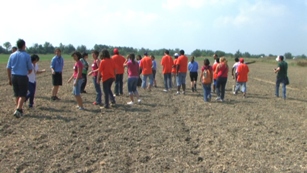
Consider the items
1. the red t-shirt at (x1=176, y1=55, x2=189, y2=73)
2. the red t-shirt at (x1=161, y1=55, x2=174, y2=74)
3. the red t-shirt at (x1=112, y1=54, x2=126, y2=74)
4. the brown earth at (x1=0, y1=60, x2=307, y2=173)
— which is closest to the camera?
the brown earth at (x1=0, y1=60, x2=307, y2=173)

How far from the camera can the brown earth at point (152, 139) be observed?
5781mm

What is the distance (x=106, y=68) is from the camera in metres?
10.4

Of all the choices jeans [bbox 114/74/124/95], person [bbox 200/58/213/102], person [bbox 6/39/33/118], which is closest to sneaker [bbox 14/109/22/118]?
person [bbox 6/39/33/118]

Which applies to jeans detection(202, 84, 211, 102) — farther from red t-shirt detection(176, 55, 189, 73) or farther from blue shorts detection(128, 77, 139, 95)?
blue shorts detection(128, 77, 139, 95)

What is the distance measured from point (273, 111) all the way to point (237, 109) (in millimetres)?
1226

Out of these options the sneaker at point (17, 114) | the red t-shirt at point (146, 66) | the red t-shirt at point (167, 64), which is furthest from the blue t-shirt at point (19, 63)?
the red t-shirt at point (167, 64)

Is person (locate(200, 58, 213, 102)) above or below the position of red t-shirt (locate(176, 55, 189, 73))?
below

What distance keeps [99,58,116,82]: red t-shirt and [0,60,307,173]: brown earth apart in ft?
3.59

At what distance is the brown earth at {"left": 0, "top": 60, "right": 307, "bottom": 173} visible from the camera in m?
5.78

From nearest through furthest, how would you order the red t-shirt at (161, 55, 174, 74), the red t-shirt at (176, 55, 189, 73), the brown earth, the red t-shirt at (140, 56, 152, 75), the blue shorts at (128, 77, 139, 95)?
1. the brown earth
2. the blue shorts at (128, 77, 139, 95)
3. the red t-shirt at (140, 56, 152, 75)
4. the red t-shirt at (176, 55, 189, 73)
5. the red t-shirt at (161, 55, 174, 74)

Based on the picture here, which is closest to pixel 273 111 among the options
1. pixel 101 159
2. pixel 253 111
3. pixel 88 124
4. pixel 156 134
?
pixel 253 111

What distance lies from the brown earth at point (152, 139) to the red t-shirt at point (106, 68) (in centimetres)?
109

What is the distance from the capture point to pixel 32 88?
34.5 feet

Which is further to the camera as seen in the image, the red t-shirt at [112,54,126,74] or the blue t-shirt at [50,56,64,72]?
the red t-shirt at [112,54,126,74]
